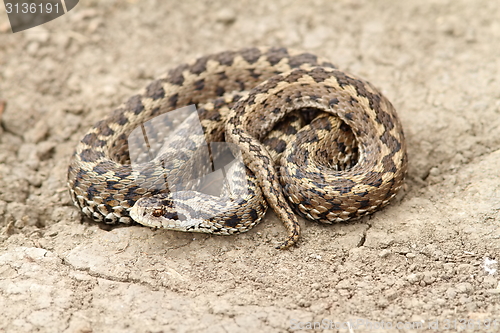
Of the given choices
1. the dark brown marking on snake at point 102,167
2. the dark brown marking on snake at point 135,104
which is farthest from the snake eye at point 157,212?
the dark brown marking on snake at point 135,104

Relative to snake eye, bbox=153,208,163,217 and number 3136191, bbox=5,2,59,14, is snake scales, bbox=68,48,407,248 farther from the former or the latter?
number 3136191, bbox=5,2,59,14

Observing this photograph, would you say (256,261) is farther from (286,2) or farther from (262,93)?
(286,2)

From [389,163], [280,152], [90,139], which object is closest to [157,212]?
[90,139]

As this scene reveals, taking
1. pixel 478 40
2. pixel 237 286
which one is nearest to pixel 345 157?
pixel 237 286

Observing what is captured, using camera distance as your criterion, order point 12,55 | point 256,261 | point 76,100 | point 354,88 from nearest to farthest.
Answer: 1. point 256,261
2. point 354,88
3. point 76,100
4. point 12,55

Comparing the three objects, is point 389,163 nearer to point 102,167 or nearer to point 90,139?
point 102,167

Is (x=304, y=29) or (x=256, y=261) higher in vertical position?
(x=304, y=29)

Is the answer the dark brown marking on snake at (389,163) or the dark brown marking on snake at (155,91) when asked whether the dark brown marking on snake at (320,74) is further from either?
the dark brown marking on snake at (155,91)
